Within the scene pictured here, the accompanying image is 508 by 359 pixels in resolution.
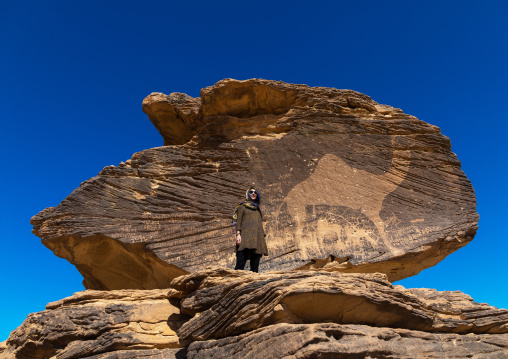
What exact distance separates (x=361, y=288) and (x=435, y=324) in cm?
139

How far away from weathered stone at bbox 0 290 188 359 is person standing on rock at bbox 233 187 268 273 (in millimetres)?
1585

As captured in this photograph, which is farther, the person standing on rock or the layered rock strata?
the person standing on rock

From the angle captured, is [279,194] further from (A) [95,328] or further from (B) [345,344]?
(B) [345,344]

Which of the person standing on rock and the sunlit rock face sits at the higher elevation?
the sunlit rock face

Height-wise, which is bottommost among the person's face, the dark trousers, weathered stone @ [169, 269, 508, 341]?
weathered stone @ [169, 269, 508, 341]

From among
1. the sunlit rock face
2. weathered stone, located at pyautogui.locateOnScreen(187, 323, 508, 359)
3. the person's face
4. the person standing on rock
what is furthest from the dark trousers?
weathered stone, located at pyautogui.locateOnScreen(187, 323, 508, 359)

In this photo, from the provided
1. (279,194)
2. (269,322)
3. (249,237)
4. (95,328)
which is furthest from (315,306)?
(279,194)

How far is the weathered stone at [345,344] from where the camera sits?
5.86 meters

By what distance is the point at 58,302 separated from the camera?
327 inches

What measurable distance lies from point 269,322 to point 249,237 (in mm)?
2514

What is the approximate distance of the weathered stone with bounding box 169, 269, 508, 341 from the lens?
6516 mm

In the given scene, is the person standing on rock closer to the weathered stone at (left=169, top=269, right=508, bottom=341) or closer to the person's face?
the person's face

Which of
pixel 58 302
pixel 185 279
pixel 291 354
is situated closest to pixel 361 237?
pixel 185 279

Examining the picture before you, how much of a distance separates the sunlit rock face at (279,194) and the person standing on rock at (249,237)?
1447 mm
